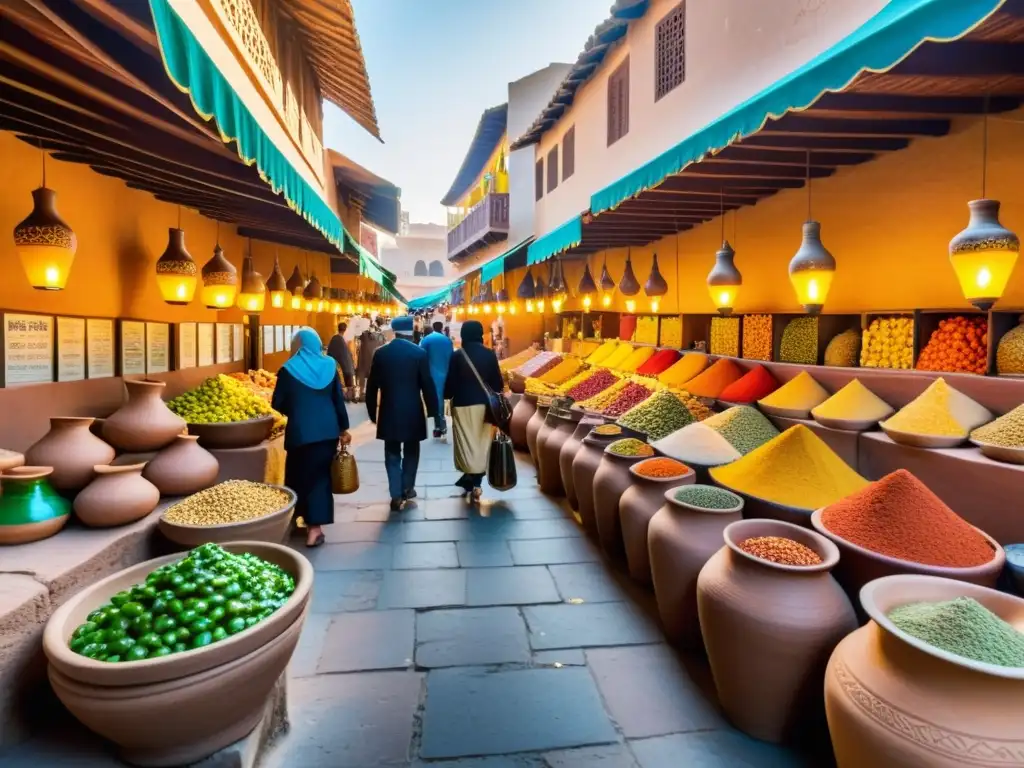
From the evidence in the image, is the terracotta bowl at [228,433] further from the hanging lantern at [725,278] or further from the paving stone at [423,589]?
the hanging lantern at [725,278]

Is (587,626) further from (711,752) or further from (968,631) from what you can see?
(968,631)

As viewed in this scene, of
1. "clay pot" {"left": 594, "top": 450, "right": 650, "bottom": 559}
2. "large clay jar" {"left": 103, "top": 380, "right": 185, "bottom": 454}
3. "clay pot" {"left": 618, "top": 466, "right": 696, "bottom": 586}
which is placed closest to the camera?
"large clay jar" {"left": 103, "top": 380, "right": 185, "bottom": 454}

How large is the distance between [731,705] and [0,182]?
4.32 m

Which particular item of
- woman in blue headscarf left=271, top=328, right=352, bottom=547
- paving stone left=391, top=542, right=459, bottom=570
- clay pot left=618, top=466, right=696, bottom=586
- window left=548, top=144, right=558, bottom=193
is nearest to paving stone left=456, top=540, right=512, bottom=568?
paving stone left=391, top=542, right=459, bottom=570

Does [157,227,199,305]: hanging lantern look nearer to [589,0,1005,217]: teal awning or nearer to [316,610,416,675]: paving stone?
[316,610,416,675]: paving stone

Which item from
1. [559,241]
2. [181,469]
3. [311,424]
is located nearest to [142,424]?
[181,469]

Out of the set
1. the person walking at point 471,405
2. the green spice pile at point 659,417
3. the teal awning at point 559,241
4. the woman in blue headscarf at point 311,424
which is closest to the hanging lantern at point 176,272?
the woman in blue headscarf at point 311,424

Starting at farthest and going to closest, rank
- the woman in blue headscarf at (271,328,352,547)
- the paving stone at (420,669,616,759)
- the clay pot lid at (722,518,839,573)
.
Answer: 1. the woman in blue headscarf at (271,328,352,547)
2. the paving stone at (420,669,616,759)
3. the clay pot lid at (722,518,839,573)

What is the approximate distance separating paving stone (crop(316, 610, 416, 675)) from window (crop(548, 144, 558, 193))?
1296 centimetres

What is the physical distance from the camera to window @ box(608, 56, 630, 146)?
995cm

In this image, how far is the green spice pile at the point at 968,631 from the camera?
170 cm

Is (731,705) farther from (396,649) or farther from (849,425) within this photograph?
(849,425)

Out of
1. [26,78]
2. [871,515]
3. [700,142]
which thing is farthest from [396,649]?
[700,142]

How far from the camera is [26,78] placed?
243 cm
